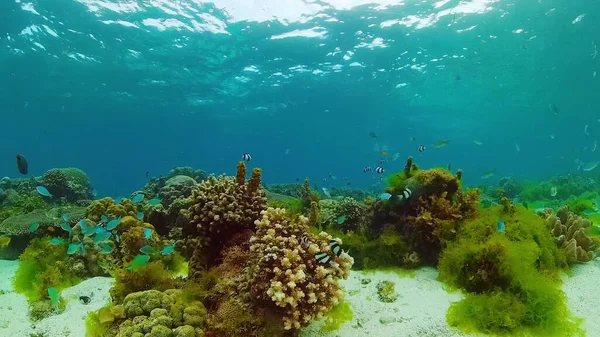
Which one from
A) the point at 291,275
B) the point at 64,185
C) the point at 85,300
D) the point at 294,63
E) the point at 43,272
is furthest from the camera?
the point at 294,63

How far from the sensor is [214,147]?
10325 centimetres

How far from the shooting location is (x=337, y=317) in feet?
16.6

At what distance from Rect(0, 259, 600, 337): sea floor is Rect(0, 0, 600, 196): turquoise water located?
10.5 metres

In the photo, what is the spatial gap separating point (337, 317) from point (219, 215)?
275 centimetres

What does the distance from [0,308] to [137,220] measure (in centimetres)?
291

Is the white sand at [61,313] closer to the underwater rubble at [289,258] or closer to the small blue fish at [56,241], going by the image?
the underwater rubble at [289,258]

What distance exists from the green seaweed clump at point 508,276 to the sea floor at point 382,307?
0.26 m

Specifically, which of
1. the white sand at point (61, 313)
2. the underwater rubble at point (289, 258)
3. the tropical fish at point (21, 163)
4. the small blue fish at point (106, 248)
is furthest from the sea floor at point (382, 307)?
the tropical fish at point (21, 163)

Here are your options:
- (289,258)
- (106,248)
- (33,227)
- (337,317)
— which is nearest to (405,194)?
(337,317)

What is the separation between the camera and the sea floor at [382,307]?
15.8 ft

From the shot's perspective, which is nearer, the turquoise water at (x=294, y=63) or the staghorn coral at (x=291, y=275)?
the staghorn coral at (x=291, y=275)

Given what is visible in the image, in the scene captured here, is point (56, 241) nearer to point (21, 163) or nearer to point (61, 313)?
point (61, 313)

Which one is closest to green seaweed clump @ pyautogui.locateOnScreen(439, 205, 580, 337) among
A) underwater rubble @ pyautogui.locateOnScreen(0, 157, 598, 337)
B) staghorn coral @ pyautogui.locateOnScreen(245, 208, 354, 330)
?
underwater rubble @ pyautogui.locateOnScreen(0, 157, 598, 337)

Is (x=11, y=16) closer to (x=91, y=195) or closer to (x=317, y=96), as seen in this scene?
(x=91, y=195)
